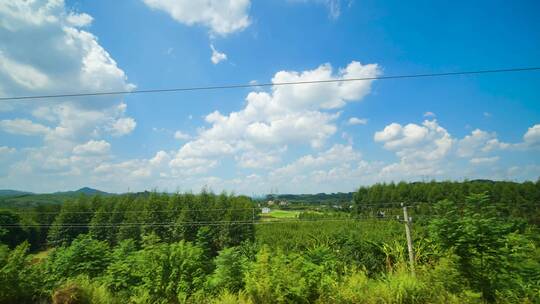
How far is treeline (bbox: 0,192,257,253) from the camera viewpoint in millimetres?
32094

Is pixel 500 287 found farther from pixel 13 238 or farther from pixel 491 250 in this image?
pixel 13 238

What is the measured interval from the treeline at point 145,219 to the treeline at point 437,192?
18.8 meters

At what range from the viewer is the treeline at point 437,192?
4074 cm

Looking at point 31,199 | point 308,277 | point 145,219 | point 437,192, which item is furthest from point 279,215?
point 31,199

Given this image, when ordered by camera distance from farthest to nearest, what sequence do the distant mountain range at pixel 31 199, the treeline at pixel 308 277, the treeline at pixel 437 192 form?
1. the distant mountain range at pixel 31 199
2. the treeline at pixel 437 192
3. the treeline at pixel 308 277

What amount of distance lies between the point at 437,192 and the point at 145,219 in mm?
57751

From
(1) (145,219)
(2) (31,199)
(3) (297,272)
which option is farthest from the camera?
(2) (31,199)

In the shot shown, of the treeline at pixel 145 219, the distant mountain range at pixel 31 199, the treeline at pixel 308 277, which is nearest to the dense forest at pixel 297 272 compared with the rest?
the treeline at pixel 308 277

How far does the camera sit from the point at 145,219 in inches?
1319

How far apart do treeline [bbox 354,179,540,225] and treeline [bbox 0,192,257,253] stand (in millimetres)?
18758

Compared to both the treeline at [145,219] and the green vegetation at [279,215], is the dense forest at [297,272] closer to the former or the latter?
the treeline at [145,219]

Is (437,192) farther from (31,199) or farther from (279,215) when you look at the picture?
(31,199)

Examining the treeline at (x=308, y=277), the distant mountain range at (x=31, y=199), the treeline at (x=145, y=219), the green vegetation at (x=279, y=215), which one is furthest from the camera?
the green vegetation at (x=279, y=215)

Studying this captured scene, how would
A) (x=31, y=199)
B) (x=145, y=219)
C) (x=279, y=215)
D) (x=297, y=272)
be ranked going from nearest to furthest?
(x=297, y=272), (x=145, y=219), (x=279, y=215), (x=31, y=199)
